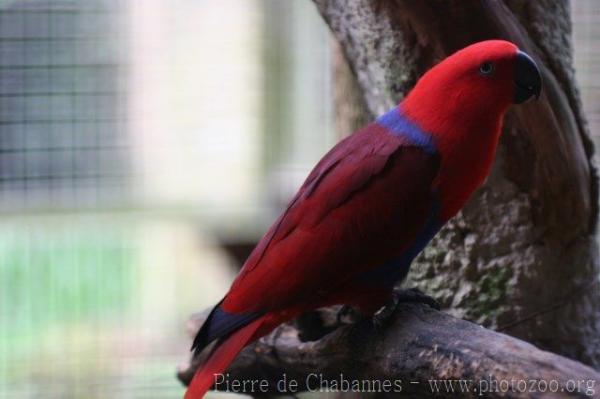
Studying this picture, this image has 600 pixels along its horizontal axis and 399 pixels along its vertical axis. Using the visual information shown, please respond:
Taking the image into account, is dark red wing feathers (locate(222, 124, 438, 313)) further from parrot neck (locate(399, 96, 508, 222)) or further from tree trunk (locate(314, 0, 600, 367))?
tree trunk (locate(314, 0, 600, 367))

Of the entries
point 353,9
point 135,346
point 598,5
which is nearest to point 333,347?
point 353,9

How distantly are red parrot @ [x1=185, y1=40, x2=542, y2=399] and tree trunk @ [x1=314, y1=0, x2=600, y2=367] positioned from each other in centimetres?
19

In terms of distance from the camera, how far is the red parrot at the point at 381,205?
115 cm

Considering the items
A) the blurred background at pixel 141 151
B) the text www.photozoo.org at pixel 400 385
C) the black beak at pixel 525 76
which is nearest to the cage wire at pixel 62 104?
the blurred background at pixel 141 151

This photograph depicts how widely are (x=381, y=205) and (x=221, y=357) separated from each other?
0.94ft

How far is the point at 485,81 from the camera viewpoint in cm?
116

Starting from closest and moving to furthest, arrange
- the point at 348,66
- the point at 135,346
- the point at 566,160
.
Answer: the point at 566,160 → the point at 348,66 → the point at 135,346

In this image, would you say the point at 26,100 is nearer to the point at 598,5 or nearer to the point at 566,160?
the point at 598,5

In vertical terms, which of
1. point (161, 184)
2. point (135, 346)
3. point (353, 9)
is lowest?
point (135, 346)

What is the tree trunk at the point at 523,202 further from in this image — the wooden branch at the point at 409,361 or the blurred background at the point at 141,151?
the blurred background at the point at 141,151

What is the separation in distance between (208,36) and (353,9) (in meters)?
1.67

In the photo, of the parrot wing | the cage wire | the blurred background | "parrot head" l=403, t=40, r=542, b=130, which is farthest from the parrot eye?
the cage wire

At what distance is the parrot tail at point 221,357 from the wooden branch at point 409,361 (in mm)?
149

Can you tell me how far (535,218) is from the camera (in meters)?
1.49
